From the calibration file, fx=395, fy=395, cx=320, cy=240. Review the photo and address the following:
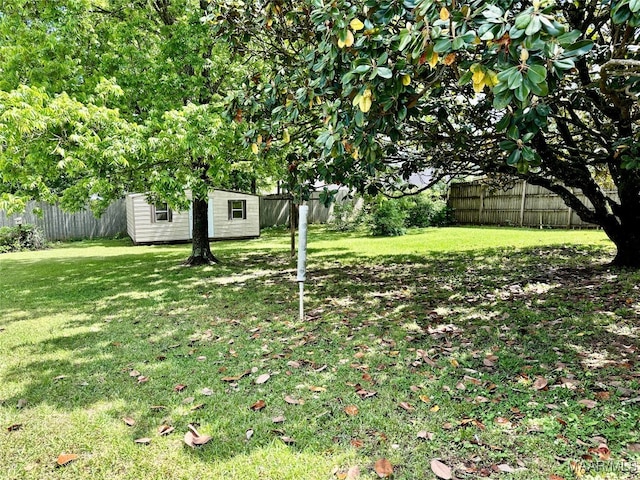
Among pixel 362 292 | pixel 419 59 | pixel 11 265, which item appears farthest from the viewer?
pixel 11 265

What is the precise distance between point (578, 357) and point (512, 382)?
34.3 inches

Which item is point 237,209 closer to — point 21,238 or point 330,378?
point 21,238

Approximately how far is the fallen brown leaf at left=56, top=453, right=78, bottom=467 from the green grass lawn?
0.08 ft

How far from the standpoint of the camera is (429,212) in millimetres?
18062

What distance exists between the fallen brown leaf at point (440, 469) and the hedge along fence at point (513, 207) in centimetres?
1391

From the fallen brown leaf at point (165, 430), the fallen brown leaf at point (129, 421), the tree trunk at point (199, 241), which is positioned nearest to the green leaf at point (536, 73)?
the fallen brown leaf at point (165, 430)

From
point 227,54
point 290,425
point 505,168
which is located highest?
point 227,54

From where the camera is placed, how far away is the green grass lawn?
2314 millimetres

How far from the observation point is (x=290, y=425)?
267 cm

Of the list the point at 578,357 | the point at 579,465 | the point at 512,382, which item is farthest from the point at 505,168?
the point at 579,465

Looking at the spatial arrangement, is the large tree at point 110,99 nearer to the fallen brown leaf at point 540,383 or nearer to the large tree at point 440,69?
the large tree at point 440,69

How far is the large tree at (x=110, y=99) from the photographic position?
5.02 metres

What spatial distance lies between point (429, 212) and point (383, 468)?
659 inches

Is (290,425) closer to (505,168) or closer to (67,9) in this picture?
(505,168)
